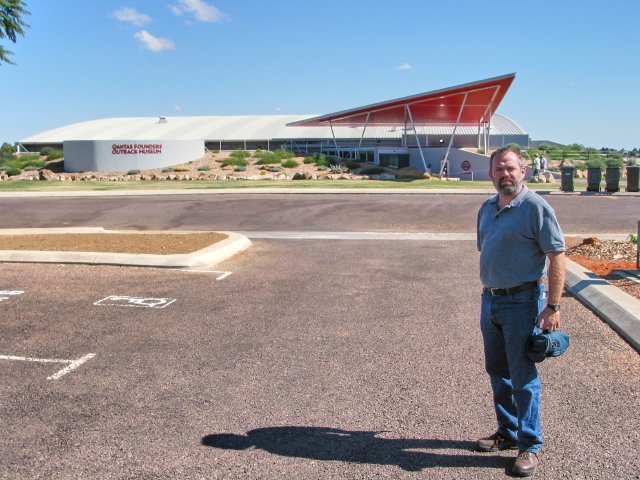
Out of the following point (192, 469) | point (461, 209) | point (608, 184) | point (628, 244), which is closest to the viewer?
point (192, 469)

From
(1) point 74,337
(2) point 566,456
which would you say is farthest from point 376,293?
(2) point 566,456

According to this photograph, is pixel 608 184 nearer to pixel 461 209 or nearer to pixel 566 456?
pixel 461 209

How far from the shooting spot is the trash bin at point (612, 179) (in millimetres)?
26484

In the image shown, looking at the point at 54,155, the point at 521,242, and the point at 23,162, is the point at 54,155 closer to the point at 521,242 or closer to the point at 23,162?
the point at 23,162

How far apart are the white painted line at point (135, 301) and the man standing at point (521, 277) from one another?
518 cm

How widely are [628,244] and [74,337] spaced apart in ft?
32.6

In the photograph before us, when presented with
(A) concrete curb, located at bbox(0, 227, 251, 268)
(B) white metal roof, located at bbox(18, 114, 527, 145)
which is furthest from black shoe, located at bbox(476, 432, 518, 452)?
(B) white metal roof, located at bbox(18, 114, 527, 145)

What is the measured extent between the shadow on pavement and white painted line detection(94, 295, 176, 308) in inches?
160

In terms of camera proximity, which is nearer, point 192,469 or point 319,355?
point 192,469

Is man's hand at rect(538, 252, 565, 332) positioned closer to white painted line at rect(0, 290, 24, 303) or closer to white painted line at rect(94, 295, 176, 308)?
white painted line at rect(94, 295, 176, 308)

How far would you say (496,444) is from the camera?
424 cm

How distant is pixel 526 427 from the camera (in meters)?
4.00

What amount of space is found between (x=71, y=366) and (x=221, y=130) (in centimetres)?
6111

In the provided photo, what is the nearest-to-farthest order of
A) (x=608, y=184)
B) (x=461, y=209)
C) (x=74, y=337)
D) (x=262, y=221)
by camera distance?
1. (x=74, y=337)
2. (x=262, y=221)
3. (x=461, y=209)
4. (x=608, y=184)
